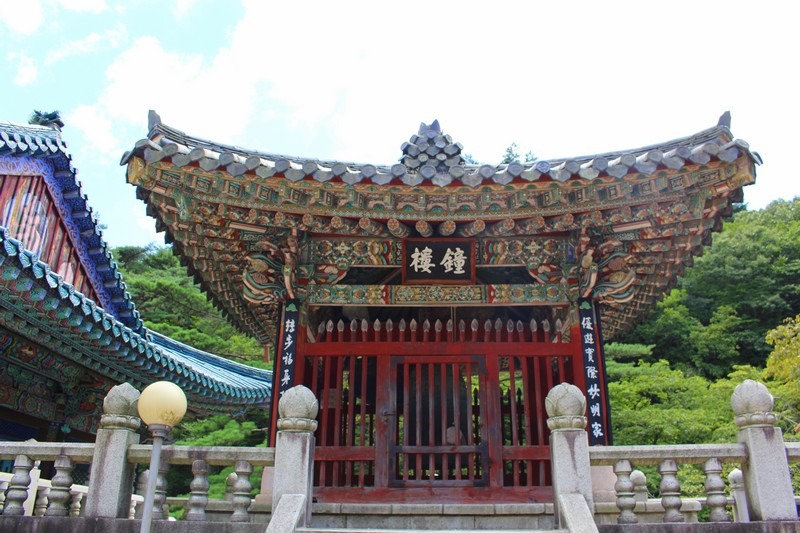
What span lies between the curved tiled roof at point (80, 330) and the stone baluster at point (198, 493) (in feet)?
8.77

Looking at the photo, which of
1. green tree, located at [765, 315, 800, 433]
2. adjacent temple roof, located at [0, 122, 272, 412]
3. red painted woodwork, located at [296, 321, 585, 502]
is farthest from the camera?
green tree, located at [765, 315, 800, 433]

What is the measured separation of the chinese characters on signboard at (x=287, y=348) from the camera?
293 inches

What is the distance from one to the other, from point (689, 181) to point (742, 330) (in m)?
24.6

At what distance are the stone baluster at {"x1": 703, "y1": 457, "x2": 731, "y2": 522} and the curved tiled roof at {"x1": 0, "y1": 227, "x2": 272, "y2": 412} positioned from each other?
6.42 meters

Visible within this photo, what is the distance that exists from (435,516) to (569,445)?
6.07ft

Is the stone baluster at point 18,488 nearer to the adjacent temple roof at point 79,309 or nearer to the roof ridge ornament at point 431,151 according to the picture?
the adjacent temple roof at point 79,309

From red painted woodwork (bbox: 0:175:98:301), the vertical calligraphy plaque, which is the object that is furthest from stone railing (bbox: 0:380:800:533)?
red painted woodwork (bbox: 0:175:98:301)

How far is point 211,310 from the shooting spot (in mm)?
29844

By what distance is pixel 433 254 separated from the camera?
25.7 feet

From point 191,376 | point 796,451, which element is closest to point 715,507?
point 796,451

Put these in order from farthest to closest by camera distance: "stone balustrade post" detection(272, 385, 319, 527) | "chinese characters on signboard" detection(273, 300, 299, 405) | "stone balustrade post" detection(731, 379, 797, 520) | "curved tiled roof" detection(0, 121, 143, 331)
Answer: "curved tiled roof" detection(0, 121, 143, 331), "chinese characters on signboard" detection(273, 300, 299, 405), "stone balustrade post" detection(272, 385, 319, 527), "stone balustrade post" detection(731, 379, 797, 520)

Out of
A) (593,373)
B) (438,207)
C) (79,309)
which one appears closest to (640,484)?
(593,373)

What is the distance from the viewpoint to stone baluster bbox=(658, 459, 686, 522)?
5.18m

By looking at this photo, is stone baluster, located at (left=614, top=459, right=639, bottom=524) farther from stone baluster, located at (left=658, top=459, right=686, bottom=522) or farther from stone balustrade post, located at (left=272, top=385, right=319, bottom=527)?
stone balustrade post, located at (left=272, top=385, right=319, bottom=527)
